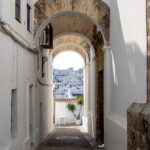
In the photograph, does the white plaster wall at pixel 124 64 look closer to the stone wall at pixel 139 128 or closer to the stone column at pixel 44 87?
the stone wall at pixel 139 128

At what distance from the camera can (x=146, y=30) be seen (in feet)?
26.9

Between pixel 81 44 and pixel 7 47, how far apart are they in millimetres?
16772

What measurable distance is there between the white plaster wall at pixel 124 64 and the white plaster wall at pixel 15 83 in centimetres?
283

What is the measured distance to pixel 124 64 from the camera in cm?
1088

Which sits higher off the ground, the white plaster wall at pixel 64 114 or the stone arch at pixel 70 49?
the stone arch at pixel 70 49

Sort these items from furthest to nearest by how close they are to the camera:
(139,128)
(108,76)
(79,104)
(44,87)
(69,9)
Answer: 1. (79,104)
2. (44,87)
3. (69,9)
4. (108,76)
5. (139,128)

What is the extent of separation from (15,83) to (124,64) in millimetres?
3039

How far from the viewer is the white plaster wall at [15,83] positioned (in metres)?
9.08

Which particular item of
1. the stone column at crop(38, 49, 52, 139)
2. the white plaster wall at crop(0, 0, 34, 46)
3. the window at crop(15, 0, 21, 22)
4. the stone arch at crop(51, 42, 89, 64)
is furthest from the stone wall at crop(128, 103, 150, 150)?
the stone arch at crop(51, 42, 89, 64)

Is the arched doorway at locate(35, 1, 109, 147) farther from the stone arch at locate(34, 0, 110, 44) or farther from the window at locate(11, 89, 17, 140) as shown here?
the window at locate(11, 89, 17, 140)

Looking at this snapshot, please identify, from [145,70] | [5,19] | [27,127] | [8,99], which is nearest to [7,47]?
[5,19]

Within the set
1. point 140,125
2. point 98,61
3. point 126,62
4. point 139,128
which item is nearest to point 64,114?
point 98,61

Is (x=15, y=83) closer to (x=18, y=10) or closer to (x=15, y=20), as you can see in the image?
(x=15, y=20)

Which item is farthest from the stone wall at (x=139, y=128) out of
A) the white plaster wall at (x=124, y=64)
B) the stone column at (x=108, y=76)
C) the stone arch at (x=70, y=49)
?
the stone arch at (x=70, y=49)
